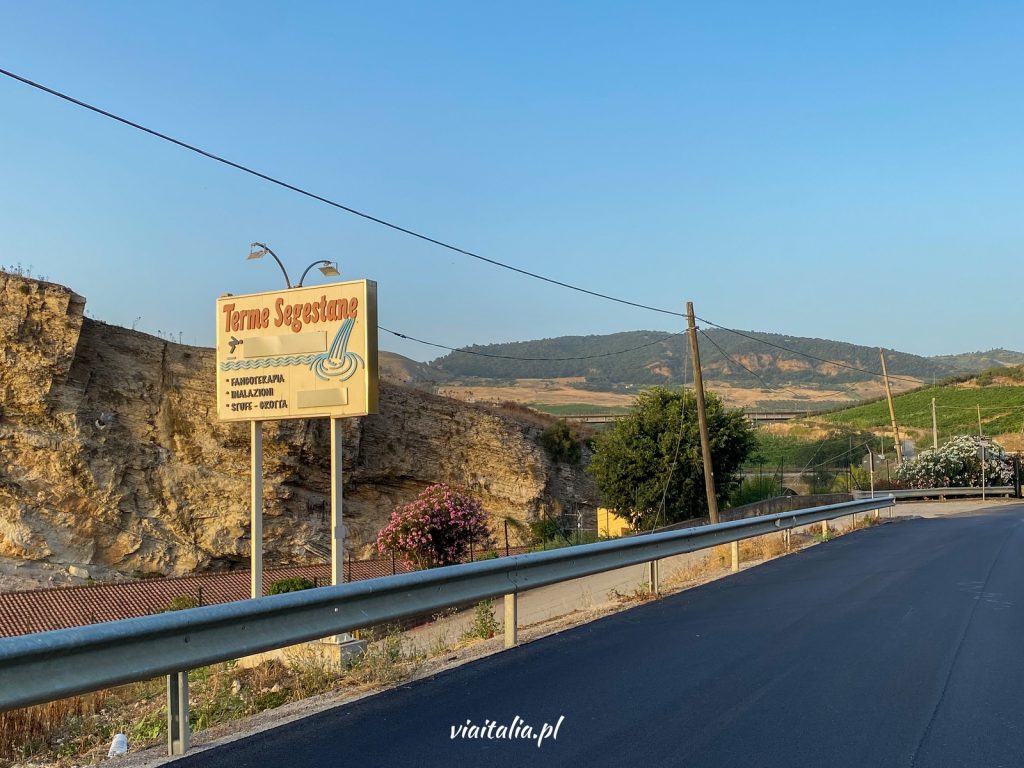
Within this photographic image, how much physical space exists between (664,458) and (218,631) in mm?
35981

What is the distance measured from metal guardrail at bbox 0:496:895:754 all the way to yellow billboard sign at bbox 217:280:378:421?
581cm

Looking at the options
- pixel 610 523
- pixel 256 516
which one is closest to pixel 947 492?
pixel 610 523

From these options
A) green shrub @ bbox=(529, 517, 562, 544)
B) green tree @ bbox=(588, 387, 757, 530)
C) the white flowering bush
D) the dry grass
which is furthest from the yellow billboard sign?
the white flowering bush

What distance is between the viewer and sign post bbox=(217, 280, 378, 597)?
562 inches

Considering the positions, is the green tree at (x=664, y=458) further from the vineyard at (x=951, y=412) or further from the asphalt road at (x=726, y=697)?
the vineyard at (x=951, y=412)

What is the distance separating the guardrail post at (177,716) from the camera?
5.38m

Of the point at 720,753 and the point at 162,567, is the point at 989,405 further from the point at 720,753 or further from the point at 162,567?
the point at 720,753

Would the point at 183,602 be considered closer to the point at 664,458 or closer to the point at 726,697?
the point at 726,697

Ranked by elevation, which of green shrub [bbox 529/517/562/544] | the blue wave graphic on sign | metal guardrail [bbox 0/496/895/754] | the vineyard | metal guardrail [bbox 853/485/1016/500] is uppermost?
the vineyard

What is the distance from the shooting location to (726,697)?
654cm

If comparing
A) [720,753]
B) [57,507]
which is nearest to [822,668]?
[720,753]

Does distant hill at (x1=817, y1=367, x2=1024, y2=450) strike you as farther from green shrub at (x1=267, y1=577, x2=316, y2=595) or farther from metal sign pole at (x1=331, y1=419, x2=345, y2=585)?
metal sign pole at (x1=331, y1=419, x2=345, y2=585)

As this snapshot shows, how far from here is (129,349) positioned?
38.5 m

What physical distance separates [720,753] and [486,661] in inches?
119
